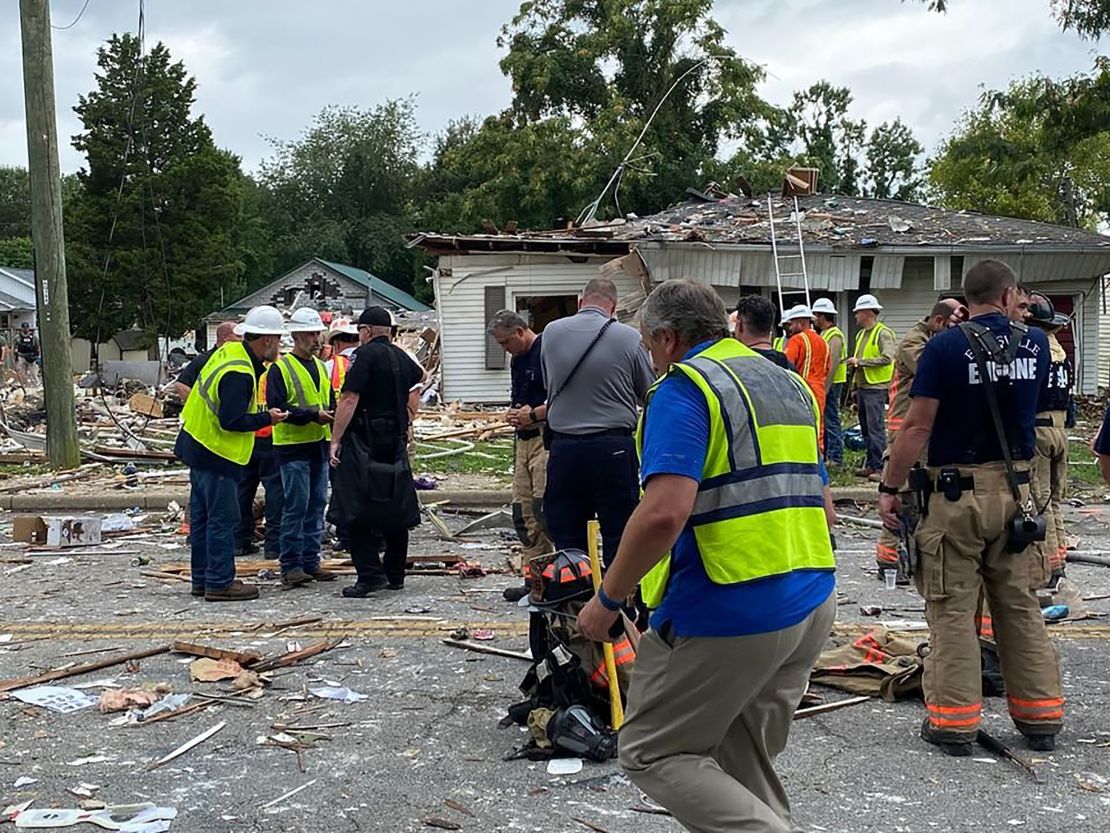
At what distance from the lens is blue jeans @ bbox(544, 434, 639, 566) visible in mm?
6277

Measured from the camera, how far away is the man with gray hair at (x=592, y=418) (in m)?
6.29

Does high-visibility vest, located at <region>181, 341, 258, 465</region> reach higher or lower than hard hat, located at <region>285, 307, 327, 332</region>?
lower

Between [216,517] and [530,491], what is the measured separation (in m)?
2.07

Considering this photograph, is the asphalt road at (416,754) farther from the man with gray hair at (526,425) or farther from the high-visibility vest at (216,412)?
the high-visibility vest at (216,412)

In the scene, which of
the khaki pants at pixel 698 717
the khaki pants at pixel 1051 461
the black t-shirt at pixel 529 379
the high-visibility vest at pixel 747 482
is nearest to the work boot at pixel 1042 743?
the khaki pants at pixel 1051 461

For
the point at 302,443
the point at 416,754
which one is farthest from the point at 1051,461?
the point at 302,443

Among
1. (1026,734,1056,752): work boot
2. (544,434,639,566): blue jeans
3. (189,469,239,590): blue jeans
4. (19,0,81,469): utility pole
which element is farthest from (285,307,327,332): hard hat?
(19,0,81,469): utility pole

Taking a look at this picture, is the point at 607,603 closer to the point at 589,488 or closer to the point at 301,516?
the point at 589,488

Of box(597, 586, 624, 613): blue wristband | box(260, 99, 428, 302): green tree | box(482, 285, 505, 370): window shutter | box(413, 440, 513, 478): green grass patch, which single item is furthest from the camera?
box(260, 99, 428, 302): green tree

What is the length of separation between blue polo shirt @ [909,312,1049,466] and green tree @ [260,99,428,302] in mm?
63120

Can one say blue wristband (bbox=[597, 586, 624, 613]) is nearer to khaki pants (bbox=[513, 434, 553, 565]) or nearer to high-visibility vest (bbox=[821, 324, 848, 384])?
khaki pants (bbox=[513, 434, 553, 565])

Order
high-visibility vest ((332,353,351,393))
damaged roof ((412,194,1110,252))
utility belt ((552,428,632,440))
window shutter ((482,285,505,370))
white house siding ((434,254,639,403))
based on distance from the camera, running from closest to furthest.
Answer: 1. utility belt ((552,428,632,440))
2. high-visibility vest ((332,353,351,393))
3. damaged roof ((412,194,1110,252))
4. white house siding ((434,254,639,403))
5. window shutter ((482,285,505,370))

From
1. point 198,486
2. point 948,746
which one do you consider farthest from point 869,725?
point 198,486

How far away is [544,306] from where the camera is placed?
24.0 m
